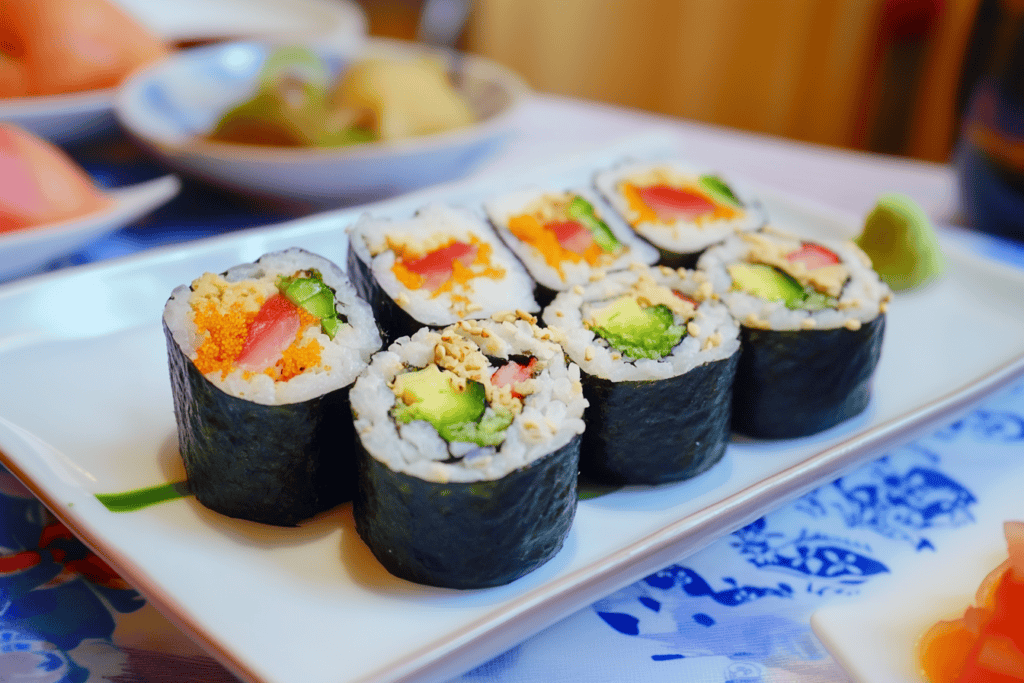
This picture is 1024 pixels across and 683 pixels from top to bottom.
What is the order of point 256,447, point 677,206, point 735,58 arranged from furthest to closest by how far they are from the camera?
Answer: point 735,58
point 677,206
point 256,447

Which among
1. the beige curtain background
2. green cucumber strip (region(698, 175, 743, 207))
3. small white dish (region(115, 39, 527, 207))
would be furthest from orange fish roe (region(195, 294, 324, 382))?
the beige curtain background

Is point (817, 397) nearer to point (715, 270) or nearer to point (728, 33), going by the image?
point (715, 270)

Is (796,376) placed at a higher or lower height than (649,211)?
lower

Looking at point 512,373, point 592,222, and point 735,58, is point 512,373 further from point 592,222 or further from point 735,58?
point 735,58

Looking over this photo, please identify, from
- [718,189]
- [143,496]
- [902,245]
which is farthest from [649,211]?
[143,496]

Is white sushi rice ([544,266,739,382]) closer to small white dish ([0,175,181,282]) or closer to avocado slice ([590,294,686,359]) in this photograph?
avocado slice ([590,294,686,359])

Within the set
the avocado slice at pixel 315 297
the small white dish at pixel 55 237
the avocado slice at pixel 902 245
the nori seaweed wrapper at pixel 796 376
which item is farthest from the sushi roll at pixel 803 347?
the small white dish at pixel 55 237

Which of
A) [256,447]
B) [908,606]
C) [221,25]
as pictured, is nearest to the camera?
[908,606]
